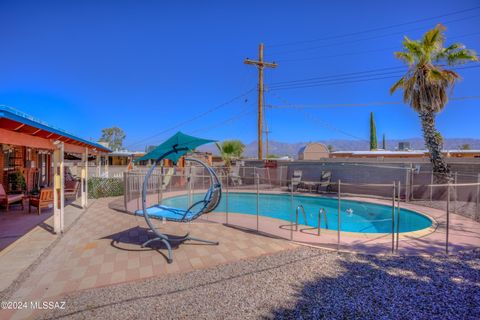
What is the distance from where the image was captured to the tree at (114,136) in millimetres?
56131

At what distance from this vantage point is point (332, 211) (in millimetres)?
10477

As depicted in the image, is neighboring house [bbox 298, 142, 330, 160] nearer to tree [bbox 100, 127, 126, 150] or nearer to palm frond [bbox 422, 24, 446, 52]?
palm frond [bbox 422, 24, 446, 52]

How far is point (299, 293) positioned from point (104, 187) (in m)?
10.8

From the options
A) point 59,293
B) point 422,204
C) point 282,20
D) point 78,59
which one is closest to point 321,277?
point 59,293

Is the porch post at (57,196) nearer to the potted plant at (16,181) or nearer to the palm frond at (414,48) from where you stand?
the potted plant at (16,181)

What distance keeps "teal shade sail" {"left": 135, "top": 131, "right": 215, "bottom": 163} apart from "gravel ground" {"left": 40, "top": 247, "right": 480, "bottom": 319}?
89.1 inches

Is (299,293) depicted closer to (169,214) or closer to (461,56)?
(169,214)

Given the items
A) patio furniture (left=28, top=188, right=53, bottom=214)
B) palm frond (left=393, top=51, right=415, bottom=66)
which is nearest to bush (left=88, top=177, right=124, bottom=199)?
patio furniture (left=28, top=188, right=53, bottom=214)

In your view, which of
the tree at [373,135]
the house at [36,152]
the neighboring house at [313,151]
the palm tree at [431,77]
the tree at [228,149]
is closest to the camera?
the house at [36,152]

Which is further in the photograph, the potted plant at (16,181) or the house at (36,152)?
the potted plant at (16,181)

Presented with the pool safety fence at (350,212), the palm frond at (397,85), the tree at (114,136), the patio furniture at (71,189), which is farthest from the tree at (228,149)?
the tree at (114,136)

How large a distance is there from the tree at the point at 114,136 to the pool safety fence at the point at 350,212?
1905 inches

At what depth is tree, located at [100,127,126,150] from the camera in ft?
184

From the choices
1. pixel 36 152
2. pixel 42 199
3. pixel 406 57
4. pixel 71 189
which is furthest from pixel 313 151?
pixel 42 199
